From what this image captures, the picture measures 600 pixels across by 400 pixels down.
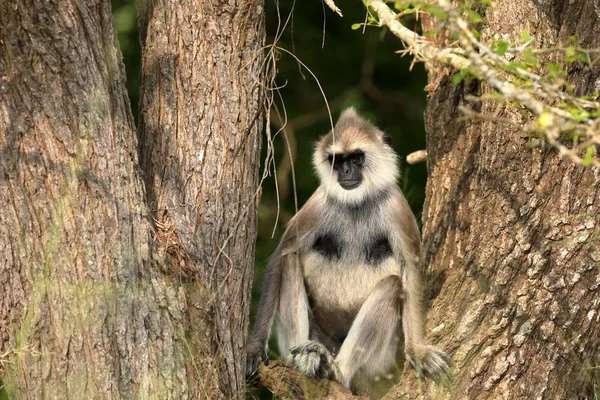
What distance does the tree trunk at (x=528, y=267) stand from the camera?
3.66 meters

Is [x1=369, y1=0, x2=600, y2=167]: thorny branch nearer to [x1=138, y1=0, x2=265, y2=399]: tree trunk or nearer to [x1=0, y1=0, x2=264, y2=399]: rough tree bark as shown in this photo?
[x1=138, y1=0, x2=265, y2=399]: tree trunk

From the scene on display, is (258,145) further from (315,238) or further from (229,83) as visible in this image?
(315,238)

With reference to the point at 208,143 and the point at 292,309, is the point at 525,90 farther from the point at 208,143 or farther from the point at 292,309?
the point at 292,309

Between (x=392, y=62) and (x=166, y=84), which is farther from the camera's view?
(x=392, y=62)

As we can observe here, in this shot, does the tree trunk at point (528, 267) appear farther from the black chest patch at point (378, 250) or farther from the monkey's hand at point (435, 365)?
the black chest patch at point (378, 250)

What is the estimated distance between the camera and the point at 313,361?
4.62 metres

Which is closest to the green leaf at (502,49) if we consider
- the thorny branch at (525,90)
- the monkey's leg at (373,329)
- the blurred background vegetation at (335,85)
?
the thorny branch at (525,90)

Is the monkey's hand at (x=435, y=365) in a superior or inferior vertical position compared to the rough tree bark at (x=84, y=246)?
inferior

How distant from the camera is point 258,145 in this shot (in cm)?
397

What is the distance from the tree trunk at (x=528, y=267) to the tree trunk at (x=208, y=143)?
0.99 meters

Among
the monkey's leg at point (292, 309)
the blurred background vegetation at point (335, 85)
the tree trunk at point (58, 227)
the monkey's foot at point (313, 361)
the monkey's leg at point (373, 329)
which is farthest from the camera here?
the blurred background vegetation at point (335, 85)

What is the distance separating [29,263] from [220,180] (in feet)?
3.02

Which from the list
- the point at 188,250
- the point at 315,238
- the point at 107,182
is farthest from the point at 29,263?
the point at 315,238

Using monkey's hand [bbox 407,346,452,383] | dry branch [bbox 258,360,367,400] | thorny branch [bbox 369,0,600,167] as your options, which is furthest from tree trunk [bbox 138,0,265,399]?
Result: thorny branch [bbox 369,0,600,167]
